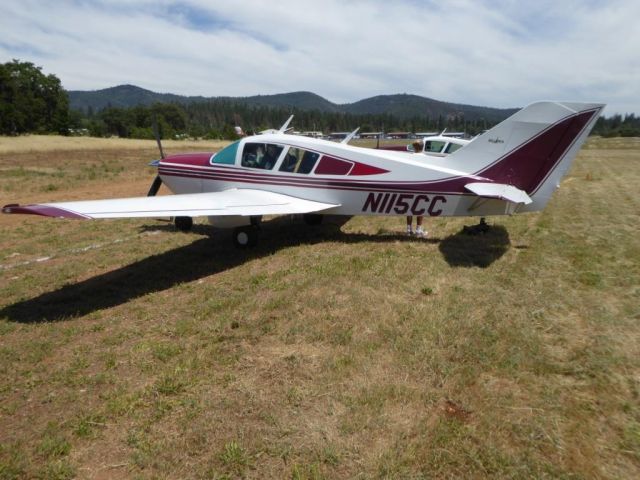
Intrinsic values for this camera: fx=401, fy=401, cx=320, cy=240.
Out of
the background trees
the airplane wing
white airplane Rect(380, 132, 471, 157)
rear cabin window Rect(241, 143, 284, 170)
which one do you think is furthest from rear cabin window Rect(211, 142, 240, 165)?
the background trees

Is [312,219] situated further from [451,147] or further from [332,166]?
[451,147]

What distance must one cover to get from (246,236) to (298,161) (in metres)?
2.01

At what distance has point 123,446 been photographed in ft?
10.4

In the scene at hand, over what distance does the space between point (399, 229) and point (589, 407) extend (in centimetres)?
659

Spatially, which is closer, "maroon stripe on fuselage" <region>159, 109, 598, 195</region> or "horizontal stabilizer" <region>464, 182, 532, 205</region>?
"horizontal stabilizer" <region>464, 182, 532, 205</region>

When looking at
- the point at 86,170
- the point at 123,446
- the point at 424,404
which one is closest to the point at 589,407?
the point at 424,404

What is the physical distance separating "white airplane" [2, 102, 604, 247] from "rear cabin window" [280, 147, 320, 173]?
0.07 feet

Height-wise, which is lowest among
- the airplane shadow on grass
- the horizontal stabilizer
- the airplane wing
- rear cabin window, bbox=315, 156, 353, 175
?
the airplane shadow on grass

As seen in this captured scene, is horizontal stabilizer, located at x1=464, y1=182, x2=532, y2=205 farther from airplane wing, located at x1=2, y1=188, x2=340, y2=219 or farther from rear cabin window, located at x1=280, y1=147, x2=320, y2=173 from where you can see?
rear cabin window, located at x1=280, y1=147, x2=320, y2=173

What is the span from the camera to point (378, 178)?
8.12 meters

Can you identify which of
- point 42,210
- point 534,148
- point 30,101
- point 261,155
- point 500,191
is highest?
point 30,101

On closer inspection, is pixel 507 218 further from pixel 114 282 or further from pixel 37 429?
pixel 37 429

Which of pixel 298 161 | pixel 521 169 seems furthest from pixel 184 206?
pixel 521 169

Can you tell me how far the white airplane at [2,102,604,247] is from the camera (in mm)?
7047
